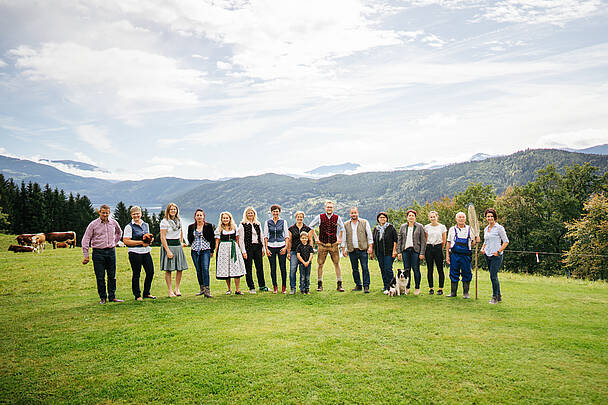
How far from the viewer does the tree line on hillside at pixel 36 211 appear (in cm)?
4790

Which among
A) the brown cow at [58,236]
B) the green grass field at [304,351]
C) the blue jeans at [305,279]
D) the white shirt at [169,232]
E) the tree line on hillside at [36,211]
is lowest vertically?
the green grass field at [304,351]

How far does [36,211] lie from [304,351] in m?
58.3

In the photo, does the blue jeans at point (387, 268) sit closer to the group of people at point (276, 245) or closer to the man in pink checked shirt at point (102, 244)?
the group of people at point (276, 245)

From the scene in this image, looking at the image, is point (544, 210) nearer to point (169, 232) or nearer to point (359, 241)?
point (359, 241)

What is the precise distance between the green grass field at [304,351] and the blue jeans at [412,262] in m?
0.89

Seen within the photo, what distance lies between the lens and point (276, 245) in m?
9.91

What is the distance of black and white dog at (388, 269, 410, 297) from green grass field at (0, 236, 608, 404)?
746mm

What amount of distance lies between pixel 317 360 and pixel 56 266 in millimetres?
15035

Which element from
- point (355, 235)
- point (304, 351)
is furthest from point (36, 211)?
point (304, 351)

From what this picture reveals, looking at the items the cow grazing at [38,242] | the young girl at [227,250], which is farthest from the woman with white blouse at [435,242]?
the cow grazing at [38,242]

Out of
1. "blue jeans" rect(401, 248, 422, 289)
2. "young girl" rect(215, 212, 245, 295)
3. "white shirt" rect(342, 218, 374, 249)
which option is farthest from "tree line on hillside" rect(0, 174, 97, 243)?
"blue jeans" rect(401, 248, 422, 289)

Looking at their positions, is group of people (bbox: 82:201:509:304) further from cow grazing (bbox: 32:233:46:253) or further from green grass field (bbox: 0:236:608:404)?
cow grazing (bbox: 32:233:46:253)

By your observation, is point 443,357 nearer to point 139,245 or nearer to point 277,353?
point 277,353

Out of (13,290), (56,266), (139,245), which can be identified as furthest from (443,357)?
(56,266)
